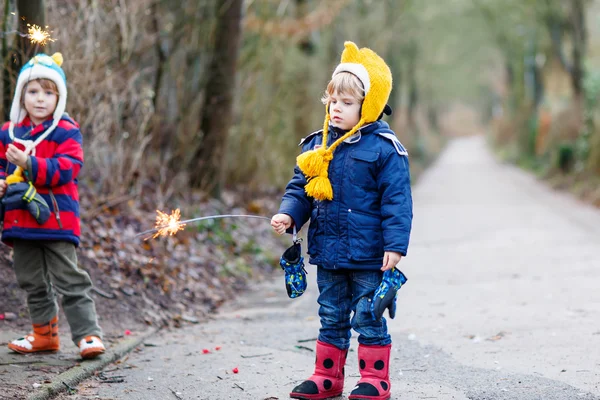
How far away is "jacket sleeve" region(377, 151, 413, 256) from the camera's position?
14.3 feet

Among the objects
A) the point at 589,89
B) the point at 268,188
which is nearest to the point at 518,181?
the point at 589,89

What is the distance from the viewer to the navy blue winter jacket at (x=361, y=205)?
4.46m

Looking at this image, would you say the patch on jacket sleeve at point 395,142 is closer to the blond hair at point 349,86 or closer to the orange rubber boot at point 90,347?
the blond hair at point 349,86

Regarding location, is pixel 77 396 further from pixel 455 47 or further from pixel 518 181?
pixel 455 47

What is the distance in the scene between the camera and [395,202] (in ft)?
14.6

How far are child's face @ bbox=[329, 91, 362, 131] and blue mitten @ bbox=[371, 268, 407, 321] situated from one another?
87 cm

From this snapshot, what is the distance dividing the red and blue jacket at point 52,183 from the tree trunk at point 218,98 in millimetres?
5966

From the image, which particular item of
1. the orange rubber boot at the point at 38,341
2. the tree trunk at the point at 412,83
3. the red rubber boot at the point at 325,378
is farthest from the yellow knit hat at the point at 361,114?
the tree trunk at the point at 412,83

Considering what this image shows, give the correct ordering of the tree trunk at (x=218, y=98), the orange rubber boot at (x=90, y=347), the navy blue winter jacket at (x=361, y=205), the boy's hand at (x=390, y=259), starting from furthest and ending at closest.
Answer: the tree trunk at (x=218, y=98) < the orange rubber boot at (x=90, y=347) < the navy blue winter jacket at (x=361, y=205) < the boy's hand at (x=390, y=259)

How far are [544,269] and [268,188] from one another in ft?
21.5

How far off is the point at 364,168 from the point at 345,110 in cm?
34

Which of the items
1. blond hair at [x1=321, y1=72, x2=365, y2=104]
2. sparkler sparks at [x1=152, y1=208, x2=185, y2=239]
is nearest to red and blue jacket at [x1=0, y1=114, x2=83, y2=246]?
sparkler sparks at [x1=152, y1=208, x2=185, y2=239]

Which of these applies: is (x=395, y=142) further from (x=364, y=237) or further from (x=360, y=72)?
(x=364, y=237)

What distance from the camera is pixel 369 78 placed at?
4.56 meters
